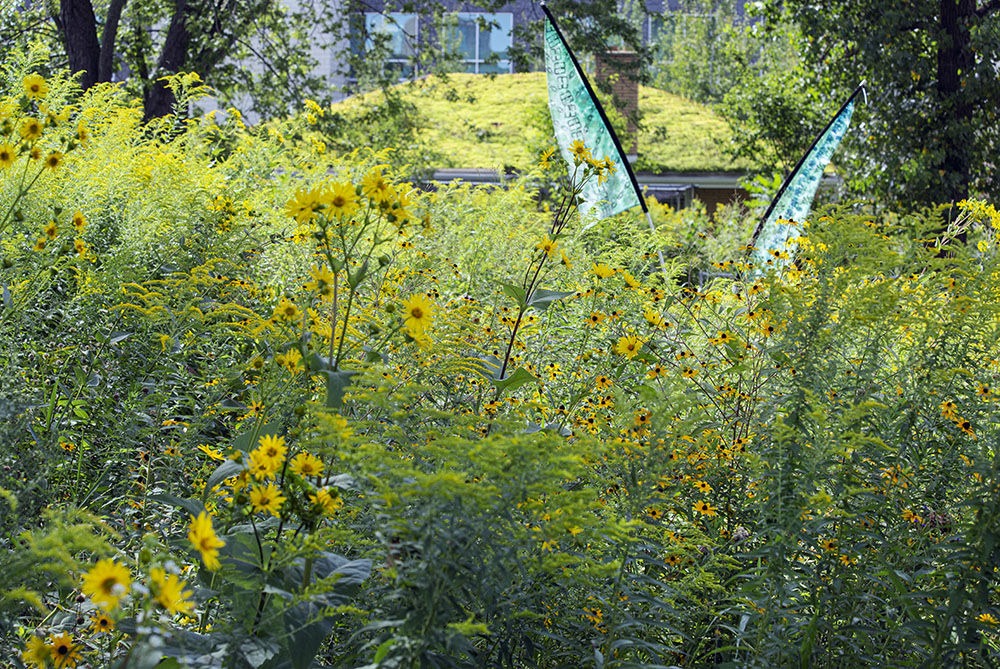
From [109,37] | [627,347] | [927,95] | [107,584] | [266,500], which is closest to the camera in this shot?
[107,584]

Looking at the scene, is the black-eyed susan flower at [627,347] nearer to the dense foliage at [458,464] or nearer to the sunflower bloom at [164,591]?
the dense foliage at [458,464]

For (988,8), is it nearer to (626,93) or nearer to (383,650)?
(626,93)

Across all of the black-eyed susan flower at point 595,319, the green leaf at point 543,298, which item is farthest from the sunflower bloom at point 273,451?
the black-eyed susan flower at point 595,319

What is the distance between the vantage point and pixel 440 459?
1779mm

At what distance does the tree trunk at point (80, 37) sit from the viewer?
27.4ft

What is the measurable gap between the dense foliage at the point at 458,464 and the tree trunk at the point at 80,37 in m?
5.71

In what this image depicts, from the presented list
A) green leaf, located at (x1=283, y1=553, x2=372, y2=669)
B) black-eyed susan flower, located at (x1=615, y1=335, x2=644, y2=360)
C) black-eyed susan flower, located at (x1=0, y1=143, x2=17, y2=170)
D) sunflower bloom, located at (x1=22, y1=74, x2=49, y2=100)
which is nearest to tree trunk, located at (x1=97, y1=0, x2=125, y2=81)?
sunflower bloom, located at (x1=22, y1=74, x2=49, y2=100)

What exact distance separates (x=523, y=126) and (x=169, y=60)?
1043cm

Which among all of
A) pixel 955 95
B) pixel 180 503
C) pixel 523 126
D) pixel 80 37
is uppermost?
pixel 80 37

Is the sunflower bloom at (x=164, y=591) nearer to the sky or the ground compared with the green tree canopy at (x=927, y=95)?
nearer to the ground

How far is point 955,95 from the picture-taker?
31.9 feet

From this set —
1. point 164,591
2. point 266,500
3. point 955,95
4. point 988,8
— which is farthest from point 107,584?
point 988,8

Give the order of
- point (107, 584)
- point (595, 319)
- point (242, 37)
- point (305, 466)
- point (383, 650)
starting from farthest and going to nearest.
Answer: point (242, 37) → point (595, 319) → point (305, 466) → point (383, 650) → point (107, 584)

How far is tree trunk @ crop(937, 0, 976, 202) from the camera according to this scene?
9.67 meters
